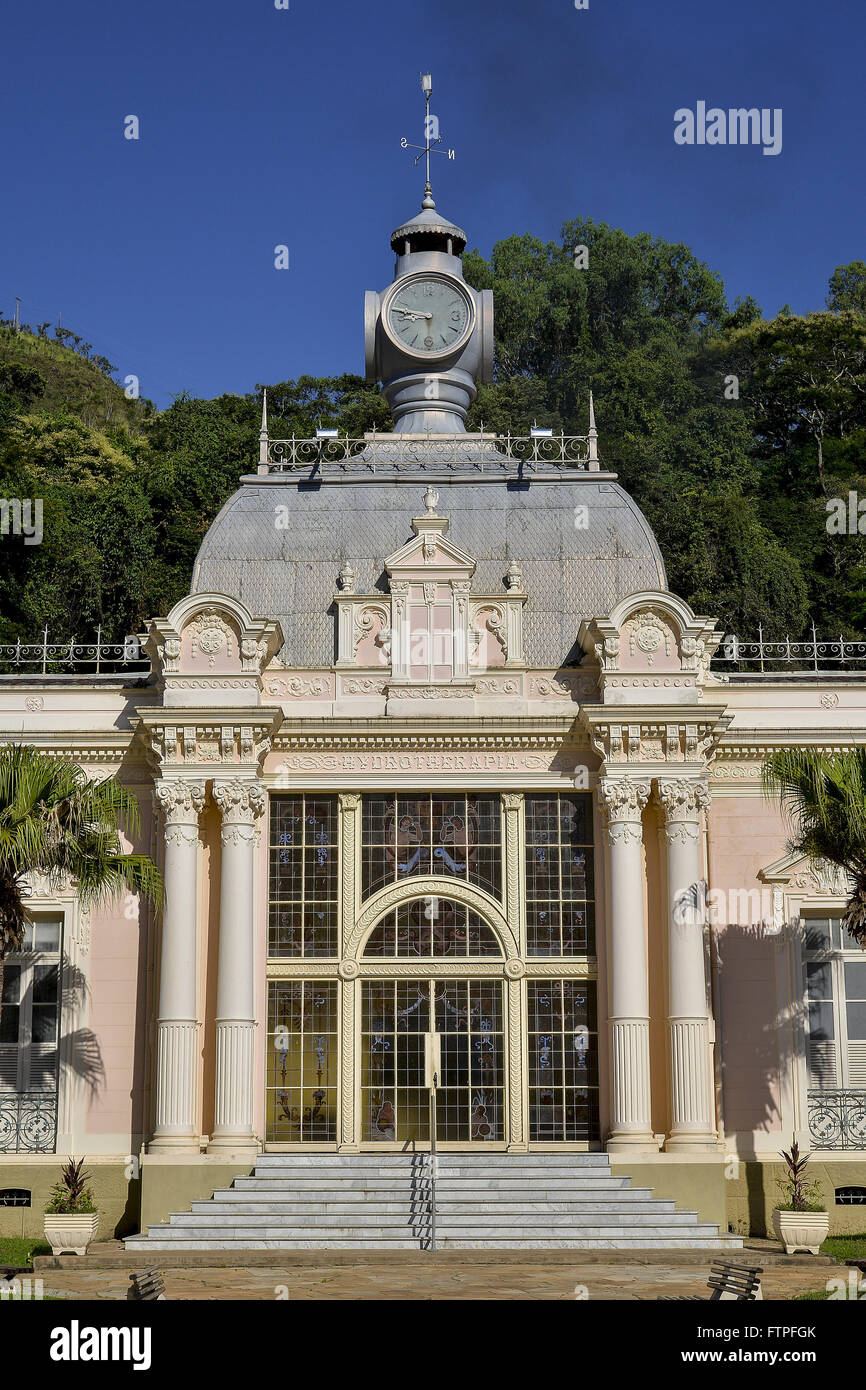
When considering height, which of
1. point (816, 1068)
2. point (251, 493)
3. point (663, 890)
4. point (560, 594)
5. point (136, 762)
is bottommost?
point (816, 1068)

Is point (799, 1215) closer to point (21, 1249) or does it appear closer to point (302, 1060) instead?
point (302, 1060)

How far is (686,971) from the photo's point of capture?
27.7 metres

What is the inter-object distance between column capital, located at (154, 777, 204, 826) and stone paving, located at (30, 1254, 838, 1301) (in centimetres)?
756

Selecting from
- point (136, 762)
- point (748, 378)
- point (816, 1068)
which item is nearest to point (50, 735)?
point (136, 762)

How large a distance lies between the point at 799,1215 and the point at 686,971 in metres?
4.23

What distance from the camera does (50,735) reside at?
1165 inches

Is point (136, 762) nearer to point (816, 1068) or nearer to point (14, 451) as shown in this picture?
point (816, 1068)

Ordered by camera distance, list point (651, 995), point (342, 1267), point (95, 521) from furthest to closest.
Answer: point (95, 521)
point (651, 995)
point (342, 1267)

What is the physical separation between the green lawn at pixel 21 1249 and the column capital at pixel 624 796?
10.9 m

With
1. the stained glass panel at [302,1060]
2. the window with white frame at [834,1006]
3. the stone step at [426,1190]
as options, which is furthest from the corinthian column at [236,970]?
the window with white frame at [834,1006]

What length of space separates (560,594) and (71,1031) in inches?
439

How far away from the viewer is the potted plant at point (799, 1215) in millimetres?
24953

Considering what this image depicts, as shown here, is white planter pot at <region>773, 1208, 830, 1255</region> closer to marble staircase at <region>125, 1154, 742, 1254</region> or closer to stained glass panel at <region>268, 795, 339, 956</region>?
marble staircase at <region>125, 1154, 742, 1254</region>

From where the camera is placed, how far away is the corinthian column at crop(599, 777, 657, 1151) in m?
27.3
